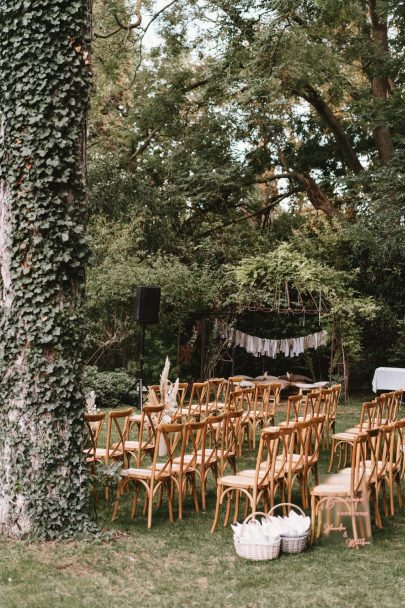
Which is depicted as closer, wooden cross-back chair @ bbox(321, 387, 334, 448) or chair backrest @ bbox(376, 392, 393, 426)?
chair backrest @ bbox(376, 392, 393, 426)

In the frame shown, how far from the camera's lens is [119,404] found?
553 inches

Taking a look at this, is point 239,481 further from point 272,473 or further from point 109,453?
point 109,453

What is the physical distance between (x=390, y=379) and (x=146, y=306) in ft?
15.3

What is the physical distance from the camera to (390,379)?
536 inches

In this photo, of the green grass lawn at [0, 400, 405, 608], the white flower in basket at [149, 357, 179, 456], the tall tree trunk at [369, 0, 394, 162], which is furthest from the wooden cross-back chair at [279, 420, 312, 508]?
the tall tree trunk at [369, 0, 394, 162]

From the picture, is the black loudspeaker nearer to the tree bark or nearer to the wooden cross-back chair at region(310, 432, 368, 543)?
the wooden cross-back chair at region(310, 432, 368, 543)

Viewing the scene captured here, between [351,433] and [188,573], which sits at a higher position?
[351,433]

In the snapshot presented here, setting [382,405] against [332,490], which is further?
A: [382,405]

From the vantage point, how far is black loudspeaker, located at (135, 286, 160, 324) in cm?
1229

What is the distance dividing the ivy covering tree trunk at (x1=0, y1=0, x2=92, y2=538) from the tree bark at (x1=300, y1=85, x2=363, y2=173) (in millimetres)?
12224

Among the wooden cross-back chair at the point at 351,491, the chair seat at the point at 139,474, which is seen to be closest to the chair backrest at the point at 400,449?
the wooden cross-back chair at the point at 351,491

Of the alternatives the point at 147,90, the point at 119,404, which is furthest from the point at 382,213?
the point at 147,90

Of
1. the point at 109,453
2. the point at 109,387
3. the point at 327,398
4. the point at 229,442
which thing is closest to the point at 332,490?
the point at 109,453

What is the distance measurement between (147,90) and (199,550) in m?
15.3
